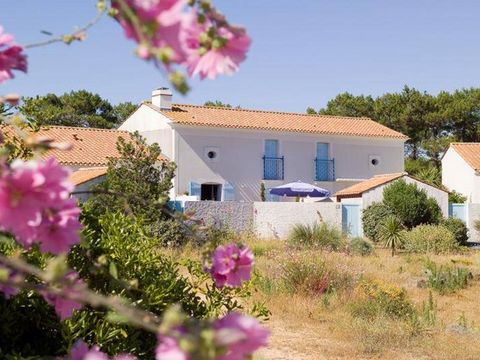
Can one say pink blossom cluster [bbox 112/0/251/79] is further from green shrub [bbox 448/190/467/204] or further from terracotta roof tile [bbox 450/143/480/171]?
terracotta roof tile [bbox 450/143/480/171]

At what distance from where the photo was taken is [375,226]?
2623cm

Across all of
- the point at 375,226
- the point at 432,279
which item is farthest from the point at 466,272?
the point at 375,226

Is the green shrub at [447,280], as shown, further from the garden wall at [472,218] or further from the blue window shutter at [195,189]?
the blue window shutter at [195,189]

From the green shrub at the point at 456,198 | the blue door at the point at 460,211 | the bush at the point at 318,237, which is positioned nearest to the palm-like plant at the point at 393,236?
the bush at the point at 318,237

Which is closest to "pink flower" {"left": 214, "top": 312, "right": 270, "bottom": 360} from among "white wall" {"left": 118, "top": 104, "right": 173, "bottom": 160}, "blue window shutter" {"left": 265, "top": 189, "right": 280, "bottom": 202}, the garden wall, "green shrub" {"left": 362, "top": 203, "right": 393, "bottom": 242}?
"green shrub" {"left": 362, "top": 203, "right": 393, "bottom": 242}

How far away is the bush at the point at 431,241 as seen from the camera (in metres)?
22.2

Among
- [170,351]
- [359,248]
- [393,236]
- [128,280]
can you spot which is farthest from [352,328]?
[393,236]

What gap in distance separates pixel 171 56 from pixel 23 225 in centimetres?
44

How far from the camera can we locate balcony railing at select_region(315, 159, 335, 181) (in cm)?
3469

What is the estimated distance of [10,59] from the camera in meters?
1.80

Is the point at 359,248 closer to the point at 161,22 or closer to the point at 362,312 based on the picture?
the point at 362,312

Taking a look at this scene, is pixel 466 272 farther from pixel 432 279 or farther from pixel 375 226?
pixel 375 226

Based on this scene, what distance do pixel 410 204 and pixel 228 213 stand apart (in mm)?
6429

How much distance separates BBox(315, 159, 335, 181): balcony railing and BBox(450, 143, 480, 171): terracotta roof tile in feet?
20.4
